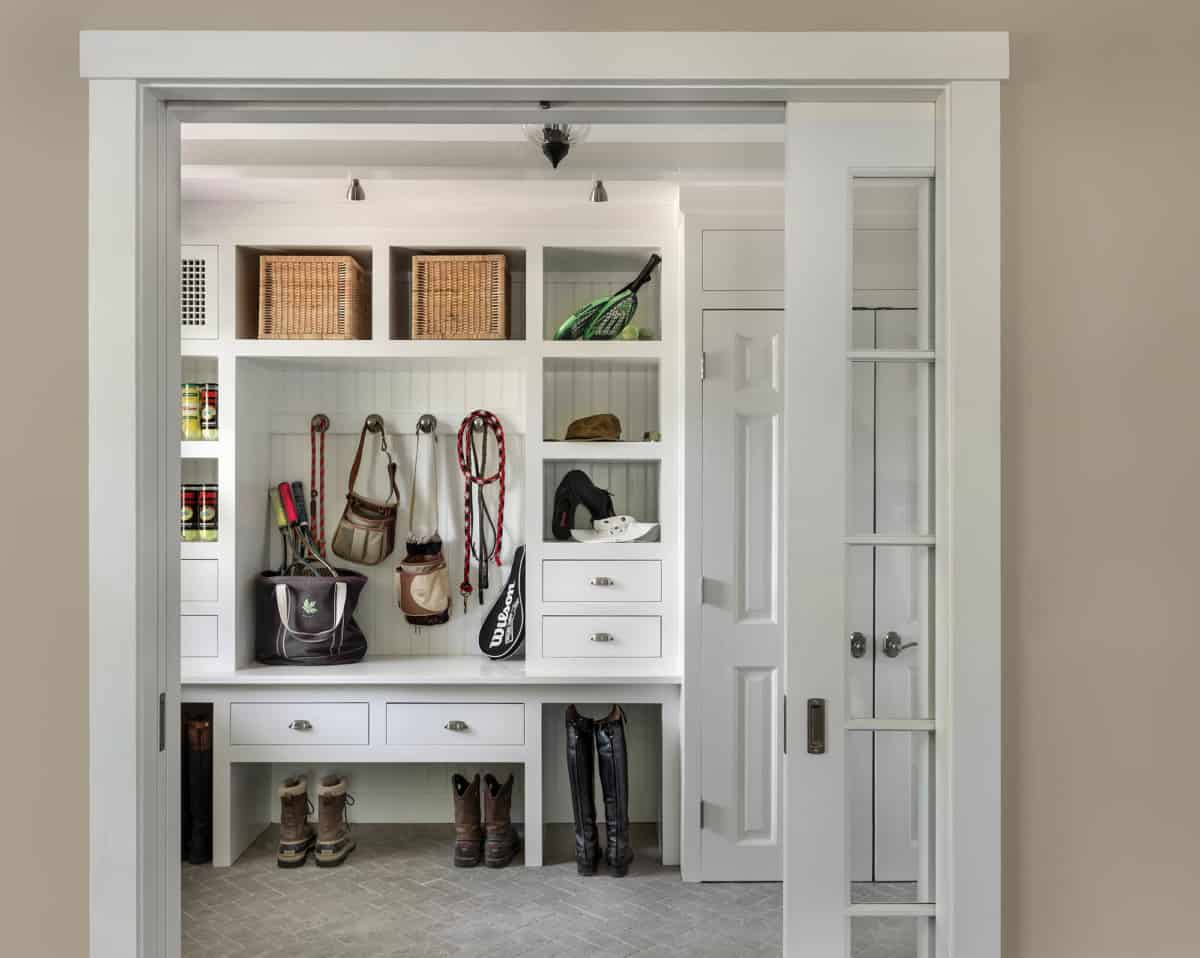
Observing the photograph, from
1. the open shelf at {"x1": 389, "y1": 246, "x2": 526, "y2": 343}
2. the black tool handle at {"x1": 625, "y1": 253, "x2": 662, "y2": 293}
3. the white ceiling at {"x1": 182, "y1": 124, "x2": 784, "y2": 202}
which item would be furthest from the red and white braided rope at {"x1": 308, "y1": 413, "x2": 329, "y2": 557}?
the black tool handle at {"x1": 625, "y1": 253, "x2": 662, "y2": 293}

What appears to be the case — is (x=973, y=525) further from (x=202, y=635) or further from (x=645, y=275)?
(x=202, y=635)

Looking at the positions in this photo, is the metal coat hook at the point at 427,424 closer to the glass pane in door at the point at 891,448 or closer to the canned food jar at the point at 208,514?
the canned food jar at the point at 208,514

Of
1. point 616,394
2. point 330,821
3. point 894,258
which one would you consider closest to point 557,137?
point 894,258

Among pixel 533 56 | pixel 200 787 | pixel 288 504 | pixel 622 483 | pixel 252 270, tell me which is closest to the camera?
pixel 533 56

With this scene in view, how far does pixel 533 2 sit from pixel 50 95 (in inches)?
33.4

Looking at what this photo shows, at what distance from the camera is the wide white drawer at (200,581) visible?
3.54 meters

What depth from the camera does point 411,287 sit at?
139 inches

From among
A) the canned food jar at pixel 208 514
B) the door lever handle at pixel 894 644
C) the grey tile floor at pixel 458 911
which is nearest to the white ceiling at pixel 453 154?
the canned food jar at pixel 208 514

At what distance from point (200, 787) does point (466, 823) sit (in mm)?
1027

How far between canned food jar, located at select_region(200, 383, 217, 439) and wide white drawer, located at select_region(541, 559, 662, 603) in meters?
1.40

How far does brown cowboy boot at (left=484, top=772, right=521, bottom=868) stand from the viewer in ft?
11.6

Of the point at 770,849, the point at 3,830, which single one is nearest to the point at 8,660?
the point at 3,830

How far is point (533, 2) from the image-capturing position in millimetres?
1576

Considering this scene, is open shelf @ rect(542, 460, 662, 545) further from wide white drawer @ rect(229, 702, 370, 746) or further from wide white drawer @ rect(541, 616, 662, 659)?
wide white drawer @ rect(229, 702, 370, 746)
